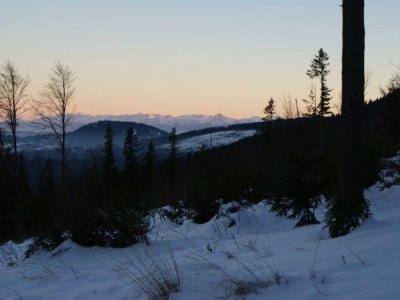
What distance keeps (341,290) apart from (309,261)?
2.99 ft

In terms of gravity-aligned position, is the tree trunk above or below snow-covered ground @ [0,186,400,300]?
above

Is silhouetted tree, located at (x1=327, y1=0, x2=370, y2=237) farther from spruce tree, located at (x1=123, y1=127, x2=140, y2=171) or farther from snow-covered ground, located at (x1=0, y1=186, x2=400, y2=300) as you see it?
spruce tree, located at (x1=123, y1=127, x2=140, y2=171)

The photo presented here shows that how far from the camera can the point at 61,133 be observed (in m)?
21.5

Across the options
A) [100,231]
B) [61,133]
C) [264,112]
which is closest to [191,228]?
[100,231]

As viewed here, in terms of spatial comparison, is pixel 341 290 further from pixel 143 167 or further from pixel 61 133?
pixel 143 167

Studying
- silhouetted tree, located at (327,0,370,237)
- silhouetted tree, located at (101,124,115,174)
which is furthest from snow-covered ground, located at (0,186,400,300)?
silhouetted tree, located at (101,124,115,174)

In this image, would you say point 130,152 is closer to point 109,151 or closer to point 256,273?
point 109,151

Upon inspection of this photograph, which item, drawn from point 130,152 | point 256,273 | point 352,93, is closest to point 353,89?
point 352,93

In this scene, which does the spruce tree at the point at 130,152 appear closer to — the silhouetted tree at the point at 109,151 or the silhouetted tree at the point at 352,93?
the silhouetted tree at the point at 109,151

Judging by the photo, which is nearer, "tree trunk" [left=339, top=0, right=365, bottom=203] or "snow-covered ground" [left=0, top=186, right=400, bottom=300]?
"snow-covered ground" [left=0, top=186, right=400, bottom=300]

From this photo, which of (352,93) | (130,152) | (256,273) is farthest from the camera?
(130,152)

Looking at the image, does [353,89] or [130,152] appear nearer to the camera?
[353,89]

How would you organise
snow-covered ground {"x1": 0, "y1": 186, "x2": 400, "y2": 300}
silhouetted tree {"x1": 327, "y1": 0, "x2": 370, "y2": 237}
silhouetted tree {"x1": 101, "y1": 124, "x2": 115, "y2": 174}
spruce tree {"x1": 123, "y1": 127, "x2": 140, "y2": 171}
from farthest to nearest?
spruce tree {"x1": 123, "y1": 127, "x2": 140, "y2": 171} → silhouetted tree {"x1": 101, "y1": 124, "x2": 115, "y2": 174} → silhouetted tree {"x1": 327, "y1": 0, "x2": 370, "y2": 237} → snow-covered ground {"x1": 0, "y1": 186, "x2": 400, "y2": 300}

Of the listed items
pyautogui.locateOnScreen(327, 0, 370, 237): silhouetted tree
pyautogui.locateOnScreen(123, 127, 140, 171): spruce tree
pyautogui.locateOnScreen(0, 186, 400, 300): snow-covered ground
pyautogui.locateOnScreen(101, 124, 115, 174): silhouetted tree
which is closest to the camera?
pyautogui.locateOnScreen(0, 186, 400, 300): snow-covered ground
